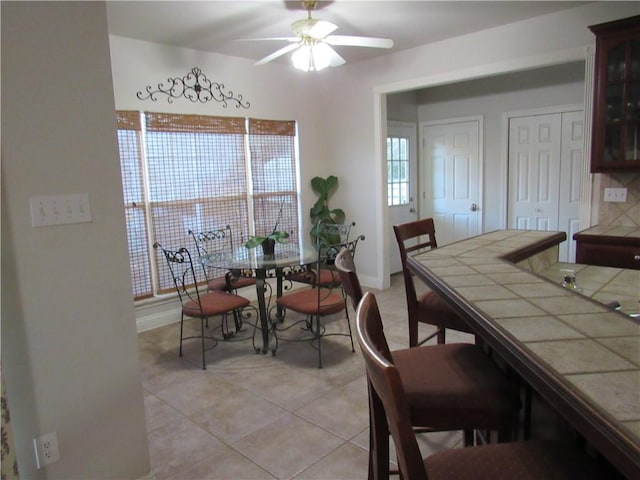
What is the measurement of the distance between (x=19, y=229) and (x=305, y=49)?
84.6 inches

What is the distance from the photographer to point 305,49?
3.03 metres

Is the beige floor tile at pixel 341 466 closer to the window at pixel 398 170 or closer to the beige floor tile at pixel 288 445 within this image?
the beige floor tile at pixel 288 445

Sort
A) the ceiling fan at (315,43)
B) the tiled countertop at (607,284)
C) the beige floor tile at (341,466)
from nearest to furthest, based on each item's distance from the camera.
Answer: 1. the tiled countertop at (607,284)
2. the beige floor tile at (341,466)
3. the ceiling fan at (315,43)

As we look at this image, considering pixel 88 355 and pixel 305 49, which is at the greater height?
pixel 305 49

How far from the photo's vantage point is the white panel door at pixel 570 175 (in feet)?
16.0

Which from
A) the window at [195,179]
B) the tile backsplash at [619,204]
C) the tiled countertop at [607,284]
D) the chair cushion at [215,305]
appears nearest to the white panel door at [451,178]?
the window at [195,179]

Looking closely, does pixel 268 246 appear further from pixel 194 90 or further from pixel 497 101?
pixel 497 101

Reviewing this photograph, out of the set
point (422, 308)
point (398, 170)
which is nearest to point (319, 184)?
point (398, 170)

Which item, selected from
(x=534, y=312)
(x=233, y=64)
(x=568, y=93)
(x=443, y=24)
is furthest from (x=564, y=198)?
(x=534, y=312)

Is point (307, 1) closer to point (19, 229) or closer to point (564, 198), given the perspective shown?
point (19, 229)

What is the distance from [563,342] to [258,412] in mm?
2079

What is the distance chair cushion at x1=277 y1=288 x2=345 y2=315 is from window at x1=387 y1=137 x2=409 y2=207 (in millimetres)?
2622

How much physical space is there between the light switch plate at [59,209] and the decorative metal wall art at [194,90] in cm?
257

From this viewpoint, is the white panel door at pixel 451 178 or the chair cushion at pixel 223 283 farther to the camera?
the white panel door at pixel 451 178
